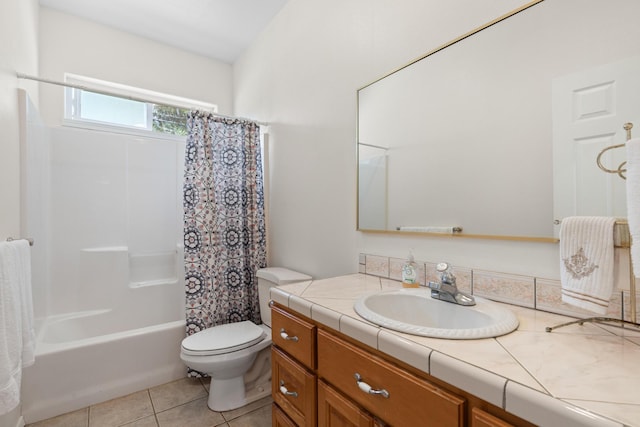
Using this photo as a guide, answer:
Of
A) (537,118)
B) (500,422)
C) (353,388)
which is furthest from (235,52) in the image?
(500,422)

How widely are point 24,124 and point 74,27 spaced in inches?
49.6

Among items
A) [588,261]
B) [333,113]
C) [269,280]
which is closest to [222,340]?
[269,280]

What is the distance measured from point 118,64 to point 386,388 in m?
3.18

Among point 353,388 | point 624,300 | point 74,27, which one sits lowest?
point 353,388

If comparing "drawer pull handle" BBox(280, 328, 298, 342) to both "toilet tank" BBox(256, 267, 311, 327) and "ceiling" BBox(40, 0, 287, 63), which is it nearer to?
"toilet tank" BBox(256, 267, 311, 327)

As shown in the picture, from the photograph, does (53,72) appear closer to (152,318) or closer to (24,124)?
(24,124)

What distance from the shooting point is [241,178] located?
2383 mm

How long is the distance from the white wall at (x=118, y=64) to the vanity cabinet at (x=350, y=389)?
255cm

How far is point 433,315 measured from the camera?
3.55 ft

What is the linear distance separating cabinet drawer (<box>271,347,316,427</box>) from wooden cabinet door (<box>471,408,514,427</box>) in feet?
1.93

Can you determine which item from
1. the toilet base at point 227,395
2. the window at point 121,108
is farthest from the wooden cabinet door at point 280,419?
the window at point 121,108

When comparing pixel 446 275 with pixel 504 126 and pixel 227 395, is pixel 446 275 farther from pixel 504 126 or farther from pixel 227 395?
pixel 227 395

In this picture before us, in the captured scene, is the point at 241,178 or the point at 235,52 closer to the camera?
the point at 241,178

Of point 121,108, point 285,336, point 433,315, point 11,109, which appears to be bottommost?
point 285,336
